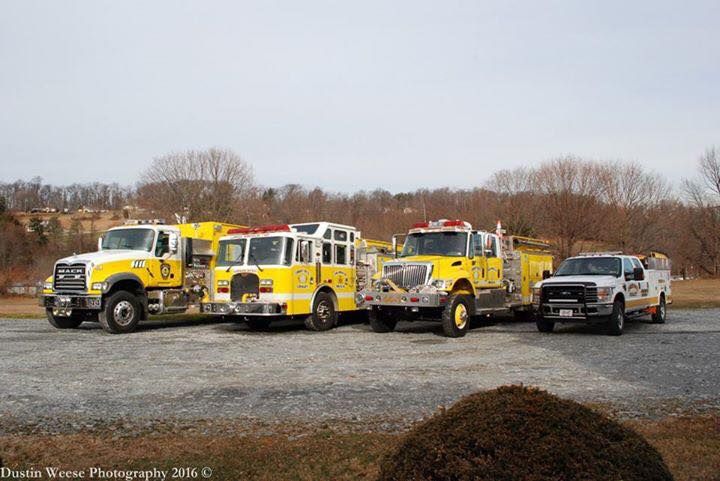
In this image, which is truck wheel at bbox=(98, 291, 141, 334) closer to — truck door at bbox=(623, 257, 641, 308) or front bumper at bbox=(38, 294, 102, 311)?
front bumper at bbox=(38, 294, 102, 311)

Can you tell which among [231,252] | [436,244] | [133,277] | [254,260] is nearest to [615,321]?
[436,244]

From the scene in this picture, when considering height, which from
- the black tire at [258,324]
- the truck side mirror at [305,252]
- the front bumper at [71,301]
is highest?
the truck side mirror at [305,252]

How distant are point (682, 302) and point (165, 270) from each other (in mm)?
23905

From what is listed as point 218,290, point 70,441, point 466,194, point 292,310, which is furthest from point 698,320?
point 466,194

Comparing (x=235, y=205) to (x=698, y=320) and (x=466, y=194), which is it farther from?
(x=698, y=320)

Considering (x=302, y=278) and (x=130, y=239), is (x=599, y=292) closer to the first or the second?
(x=302, y=278)

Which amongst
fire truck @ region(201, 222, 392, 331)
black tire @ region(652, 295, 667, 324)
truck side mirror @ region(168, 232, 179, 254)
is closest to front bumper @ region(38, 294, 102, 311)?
truck side mirror @ region(168, 232, 179, 254)

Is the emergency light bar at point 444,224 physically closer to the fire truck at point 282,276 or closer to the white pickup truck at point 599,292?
the white pickup truck at point 599,292

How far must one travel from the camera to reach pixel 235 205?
162ft

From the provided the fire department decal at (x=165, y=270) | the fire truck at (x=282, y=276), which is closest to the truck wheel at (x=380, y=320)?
the fire truck at (x=282, y=276)

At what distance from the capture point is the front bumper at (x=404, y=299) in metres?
16.0

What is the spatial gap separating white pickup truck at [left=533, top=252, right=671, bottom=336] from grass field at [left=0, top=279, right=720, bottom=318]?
11.3m

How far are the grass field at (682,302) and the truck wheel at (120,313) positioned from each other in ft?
30.3

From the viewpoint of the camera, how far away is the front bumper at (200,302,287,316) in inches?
668
